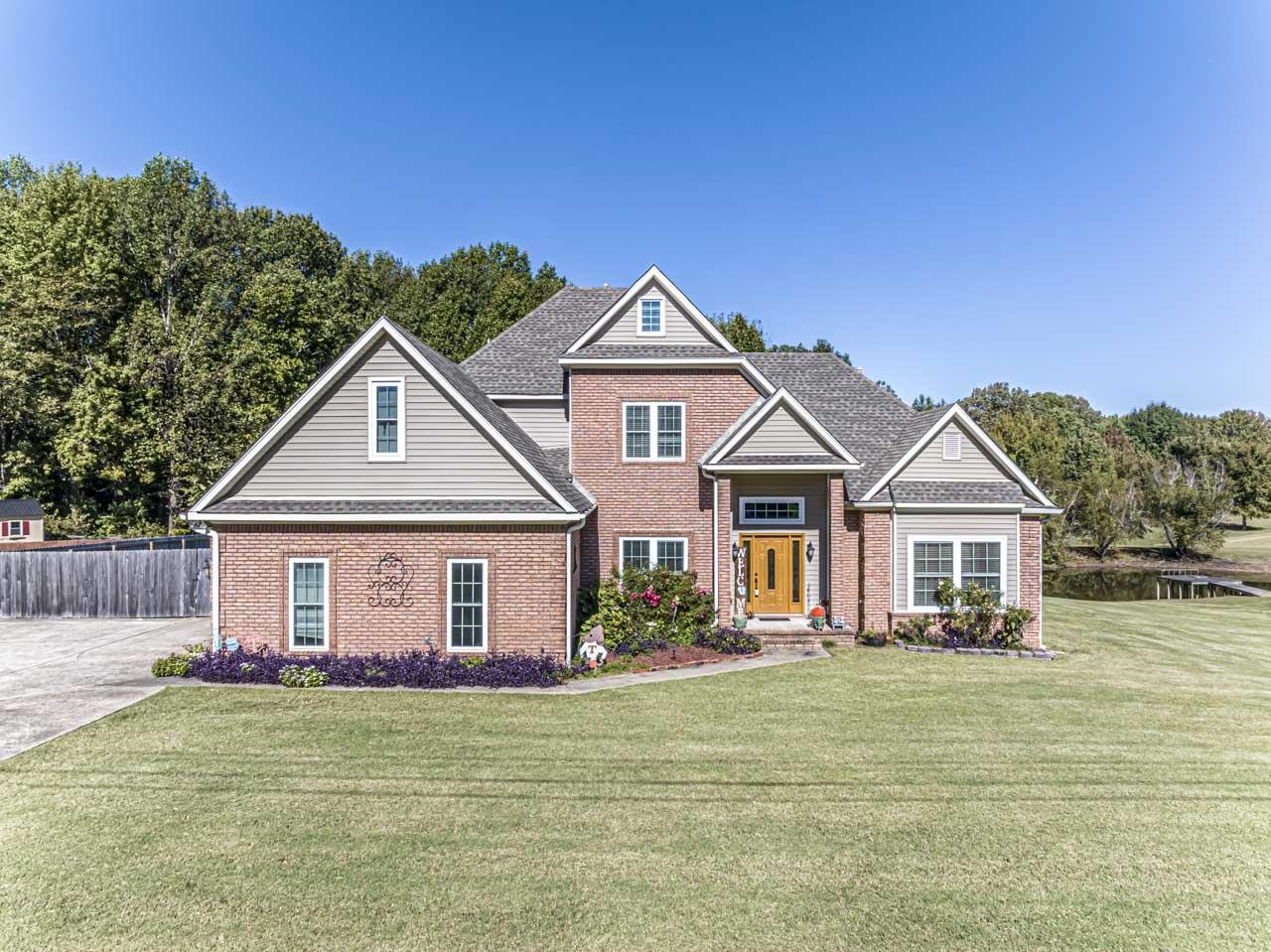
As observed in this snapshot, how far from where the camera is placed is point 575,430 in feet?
55.9

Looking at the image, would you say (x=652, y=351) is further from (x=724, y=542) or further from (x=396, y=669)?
(x=396, y=669)

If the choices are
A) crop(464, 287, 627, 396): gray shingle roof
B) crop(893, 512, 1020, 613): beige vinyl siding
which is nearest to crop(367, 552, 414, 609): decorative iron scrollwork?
crop(464, 287, 627, 396): gray shingle roof

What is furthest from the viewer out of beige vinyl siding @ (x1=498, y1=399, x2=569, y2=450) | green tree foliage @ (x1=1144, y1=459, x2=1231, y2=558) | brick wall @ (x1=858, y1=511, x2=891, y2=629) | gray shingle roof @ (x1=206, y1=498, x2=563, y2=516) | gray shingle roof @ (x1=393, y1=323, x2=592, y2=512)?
green tree foliage @ (x1=1144, y1=459, x2=1231, y2=558)

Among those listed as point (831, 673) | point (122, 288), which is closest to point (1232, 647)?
point (831, 673)

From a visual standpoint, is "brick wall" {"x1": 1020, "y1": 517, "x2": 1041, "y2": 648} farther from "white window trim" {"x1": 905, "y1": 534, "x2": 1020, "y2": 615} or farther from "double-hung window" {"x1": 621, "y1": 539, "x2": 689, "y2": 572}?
"double-hung window" {"x1": 621, "y1": 539, "x2": 689, "y2": 572}

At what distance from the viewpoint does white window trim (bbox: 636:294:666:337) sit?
1709 cm

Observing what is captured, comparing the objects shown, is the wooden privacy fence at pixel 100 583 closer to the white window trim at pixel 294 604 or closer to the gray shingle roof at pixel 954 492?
the white window trim at pixel 294 604

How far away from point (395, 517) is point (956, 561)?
1325cm

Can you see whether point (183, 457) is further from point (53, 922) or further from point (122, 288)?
point (53, 922)

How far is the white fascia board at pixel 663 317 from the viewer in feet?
55.3

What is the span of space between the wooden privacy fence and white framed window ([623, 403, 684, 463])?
1379 centimetres

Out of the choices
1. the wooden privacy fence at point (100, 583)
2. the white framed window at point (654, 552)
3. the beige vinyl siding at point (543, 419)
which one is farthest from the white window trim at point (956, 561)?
the wooden privacy fence at point (100, 583)

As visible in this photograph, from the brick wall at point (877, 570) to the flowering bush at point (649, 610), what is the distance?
4023 millimetres

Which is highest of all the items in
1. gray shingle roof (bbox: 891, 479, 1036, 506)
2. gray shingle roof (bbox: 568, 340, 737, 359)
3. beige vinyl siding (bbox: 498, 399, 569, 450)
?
gray shingle roof (bbox: 568, 340, 737, 359)
